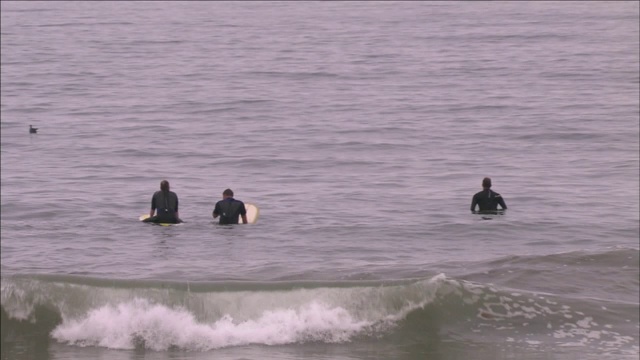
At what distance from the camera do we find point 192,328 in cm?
1711

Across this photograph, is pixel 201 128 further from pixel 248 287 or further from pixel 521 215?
pixel 248 287

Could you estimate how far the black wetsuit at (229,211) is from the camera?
1057 inches

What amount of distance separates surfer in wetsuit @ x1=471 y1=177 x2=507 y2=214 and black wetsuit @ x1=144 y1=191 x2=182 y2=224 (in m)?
6.60

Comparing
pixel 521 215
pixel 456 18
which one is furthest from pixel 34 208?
pixel 456 18

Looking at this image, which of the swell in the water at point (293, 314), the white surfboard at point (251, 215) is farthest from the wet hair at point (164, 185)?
the swell in the water at point (293, 314)

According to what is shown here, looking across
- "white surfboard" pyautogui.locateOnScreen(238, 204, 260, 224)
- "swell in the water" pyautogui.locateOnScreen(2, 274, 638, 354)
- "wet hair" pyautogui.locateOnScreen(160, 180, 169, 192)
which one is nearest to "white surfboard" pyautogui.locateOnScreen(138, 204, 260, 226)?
"white surfboard" pyautogui.locateOnScreen(238, 204, 260, 224)

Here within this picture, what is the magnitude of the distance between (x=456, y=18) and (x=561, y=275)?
5378 cm

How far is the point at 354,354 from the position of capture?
1639 centimetres

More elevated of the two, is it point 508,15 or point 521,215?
point 508,15

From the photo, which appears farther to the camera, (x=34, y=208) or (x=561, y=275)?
(x=34, y=208)

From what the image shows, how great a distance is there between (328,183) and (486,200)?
19.6 feet

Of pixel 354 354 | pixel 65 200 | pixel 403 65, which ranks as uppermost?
pixel 403 65

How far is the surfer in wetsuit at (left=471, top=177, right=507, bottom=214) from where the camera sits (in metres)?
27.9

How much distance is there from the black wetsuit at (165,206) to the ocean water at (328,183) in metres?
0.33
